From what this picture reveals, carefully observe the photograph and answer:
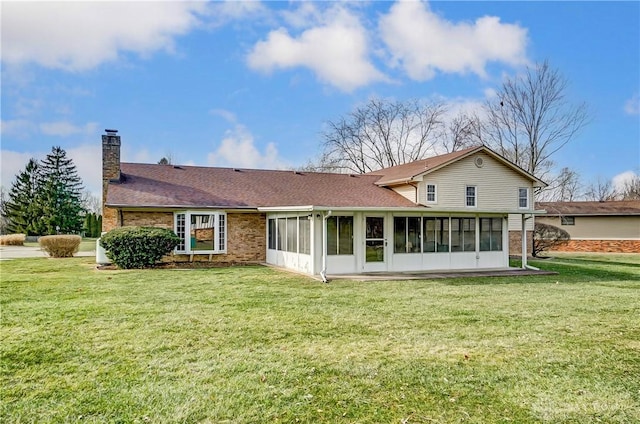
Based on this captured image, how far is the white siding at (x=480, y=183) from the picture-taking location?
1962cm

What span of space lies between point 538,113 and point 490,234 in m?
16.9

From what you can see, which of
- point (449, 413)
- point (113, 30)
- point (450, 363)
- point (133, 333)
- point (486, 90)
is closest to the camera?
point (449, 413)

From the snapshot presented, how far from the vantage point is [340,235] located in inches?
535

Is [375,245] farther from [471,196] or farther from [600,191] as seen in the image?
[600,191]

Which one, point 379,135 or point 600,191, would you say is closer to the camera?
point 379,135

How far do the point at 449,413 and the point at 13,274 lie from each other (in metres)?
13.6

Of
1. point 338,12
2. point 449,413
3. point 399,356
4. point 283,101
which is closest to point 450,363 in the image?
point 399,356

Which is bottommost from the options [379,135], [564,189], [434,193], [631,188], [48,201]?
[434,193]

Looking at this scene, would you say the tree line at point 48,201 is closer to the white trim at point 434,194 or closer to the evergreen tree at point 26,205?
the evergreen tree at point 26,205

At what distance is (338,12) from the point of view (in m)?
14.0

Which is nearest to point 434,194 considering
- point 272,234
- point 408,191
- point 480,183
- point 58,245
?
point 408,191

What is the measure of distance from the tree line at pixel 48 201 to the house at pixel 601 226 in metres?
39.2

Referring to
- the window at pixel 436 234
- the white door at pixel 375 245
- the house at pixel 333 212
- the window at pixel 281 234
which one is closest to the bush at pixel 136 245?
the house at pixel 333 212

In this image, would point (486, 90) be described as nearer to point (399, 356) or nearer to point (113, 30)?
point (113, 30)
